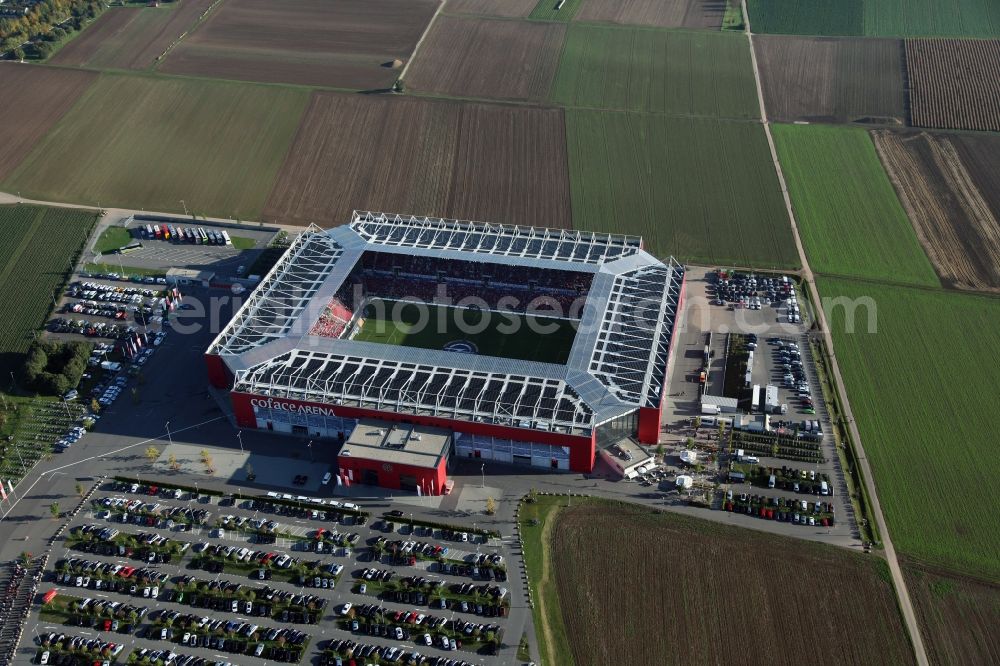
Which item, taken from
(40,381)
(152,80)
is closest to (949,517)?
(40,381)

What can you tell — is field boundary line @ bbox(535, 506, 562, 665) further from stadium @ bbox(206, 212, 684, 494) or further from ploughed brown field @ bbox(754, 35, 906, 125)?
ploughed brown field @ bbox(754, 35, 906, 125)

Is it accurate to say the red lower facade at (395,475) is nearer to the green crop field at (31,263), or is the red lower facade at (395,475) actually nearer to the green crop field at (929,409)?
the green crop field at (929,409)

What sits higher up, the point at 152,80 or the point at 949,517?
the point at 152,80

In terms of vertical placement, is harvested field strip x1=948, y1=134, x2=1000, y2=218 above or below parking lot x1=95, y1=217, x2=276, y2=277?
above

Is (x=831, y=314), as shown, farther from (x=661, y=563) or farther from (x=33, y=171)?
(x=33, y=171)

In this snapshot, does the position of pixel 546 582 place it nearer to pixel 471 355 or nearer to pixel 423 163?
pixel 471 355

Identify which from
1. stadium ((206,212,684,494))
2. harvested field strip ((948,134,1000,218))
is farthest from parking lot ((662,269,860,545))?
harvested field strip ((948,134,1000,218))

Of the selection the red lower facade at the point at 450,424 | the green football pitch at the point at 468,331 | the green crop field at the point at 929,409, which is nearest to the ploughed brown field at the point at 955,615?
the green crop field at the point at 929,409
